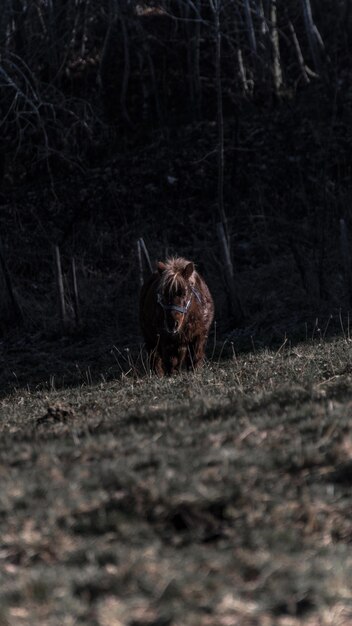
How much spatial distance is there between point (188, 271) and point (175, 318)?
0.83 m

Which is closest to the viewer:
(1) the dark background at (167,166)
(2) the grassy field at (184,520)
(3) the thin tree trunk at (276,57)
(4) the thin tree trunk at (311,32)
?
(2) the grassy field at (184,520)

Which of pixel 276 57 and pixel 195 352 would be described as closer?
pixel 195 352

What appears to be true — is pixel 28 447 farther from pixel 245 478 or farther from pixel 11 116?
pixel 11 116

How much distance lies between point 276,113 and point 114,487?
30190mm

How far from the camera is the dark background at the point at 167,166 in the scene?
21.7 m

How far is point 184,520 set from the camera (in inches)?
197

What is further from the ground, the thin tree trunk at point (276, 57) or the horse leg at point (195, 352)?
the thin tree trunk at point (276, 57)

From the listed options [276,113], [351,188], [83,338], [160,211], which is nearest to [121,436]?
[83,338]

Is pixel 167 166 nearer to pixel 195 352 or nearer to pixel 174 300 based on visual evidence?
pixel 195 352

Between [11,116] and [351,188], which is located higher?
[11,116]

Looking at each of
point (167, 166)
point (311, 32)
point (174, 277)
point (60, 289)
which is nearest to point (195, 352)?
point (174, 277)

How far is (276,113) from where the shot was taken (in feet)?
113

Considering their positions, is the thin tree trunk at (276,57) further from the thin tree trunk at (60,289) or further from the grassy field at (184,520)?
the grassy field at (184,520)

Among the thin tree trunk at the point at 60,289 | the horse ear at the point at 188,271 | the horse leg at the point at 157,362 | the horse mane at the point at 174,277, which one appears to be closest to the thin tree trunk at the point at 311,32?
the thin tree trunk at the point at 60,289
